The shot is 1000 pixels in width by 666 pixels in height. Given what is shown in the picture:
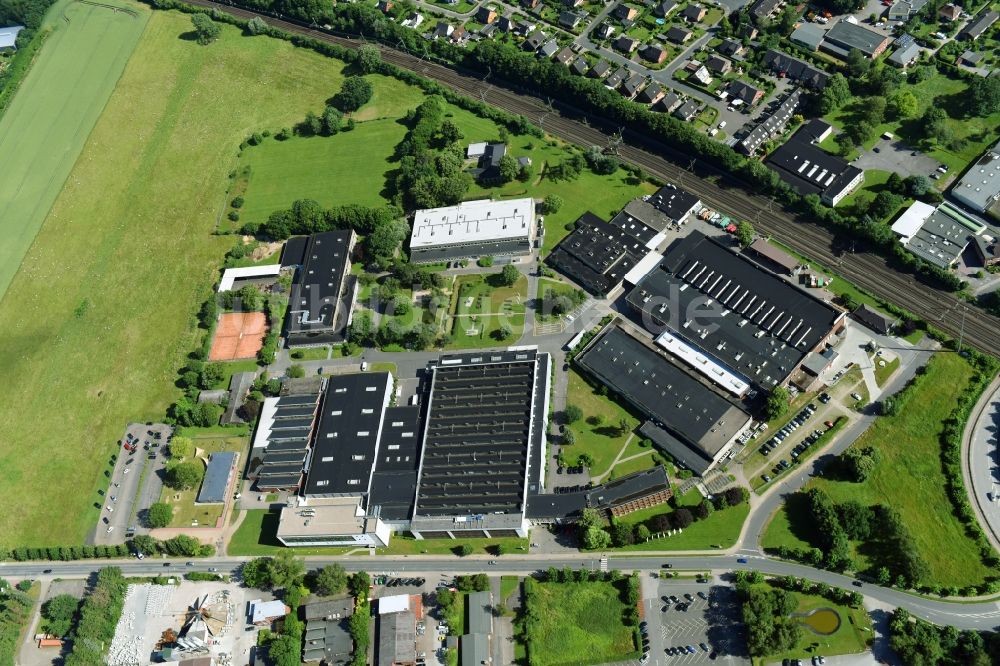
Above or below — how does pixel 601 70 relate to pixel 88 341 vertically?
above

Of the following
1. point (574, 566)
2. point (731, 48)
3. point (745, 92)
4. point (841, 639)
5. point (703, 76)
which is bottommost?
point (574, 566)

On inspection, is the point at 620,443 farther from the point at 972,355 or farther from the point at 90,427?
the point at 90,427

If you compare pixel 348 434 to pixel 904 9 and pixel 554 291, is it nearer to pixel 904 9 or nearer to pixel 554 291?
pixel 554 291

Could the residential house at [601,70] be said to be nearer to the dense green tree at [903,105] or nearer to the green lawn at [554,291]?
the green lawn at [554,291]

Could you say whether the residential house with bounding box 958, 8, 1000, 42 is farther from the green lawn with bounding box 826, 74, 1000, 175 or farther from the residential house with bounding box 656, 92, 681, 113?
the residential house with bounding box 656, 92, 681, 113

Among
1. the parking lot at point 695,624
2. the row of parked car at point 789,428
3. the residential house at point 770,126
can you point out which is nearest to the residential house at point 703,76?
the residential house at point 770,126

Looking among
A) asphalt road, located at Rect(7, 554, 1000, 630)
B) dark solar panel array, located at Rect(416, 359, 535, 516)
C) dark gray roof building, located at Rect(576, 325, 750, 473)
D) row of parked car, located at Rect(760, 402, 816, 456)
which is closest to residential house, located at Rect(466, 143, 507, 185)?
dark gray roof building, located at Rect(576, 325, 750, 473)

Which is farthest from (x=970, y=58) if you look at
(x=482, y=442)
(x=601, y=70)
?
(x=482, y=442)
